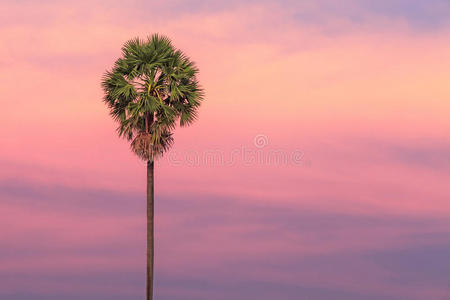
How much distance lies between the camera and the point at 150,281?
45.0 m

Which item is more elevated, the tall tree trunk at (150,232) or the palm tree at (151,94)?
the palm tree at (151,94)

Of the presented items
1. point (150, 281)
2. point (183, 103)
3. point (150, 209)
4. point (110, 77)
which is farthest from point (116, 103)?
point (150, 281)

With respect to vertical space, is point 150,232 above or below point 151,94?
below

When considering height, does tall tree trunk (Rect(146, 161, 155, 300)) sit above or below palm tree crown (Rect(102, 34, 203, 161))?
below

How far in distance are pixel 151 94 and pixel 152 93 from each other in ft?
0.33

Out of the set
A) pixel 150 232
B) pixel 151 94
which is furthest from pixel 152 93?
pixel 150 232

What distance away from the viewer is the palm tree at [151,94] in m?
47.9

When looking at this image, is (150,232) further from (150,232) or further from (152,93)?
(152,93)

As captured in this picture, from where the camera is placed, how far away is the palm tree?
157 feet

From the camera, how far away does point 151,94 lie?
1912 inches

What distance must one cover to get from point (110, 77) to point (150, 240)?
40.6ft

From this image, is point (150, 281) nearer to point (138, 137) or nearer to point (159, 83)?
point (138, 137)

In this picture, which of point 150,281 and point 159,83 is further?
point 159,83

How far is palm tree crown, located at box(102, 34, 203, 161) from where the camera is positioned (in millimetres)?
47969
